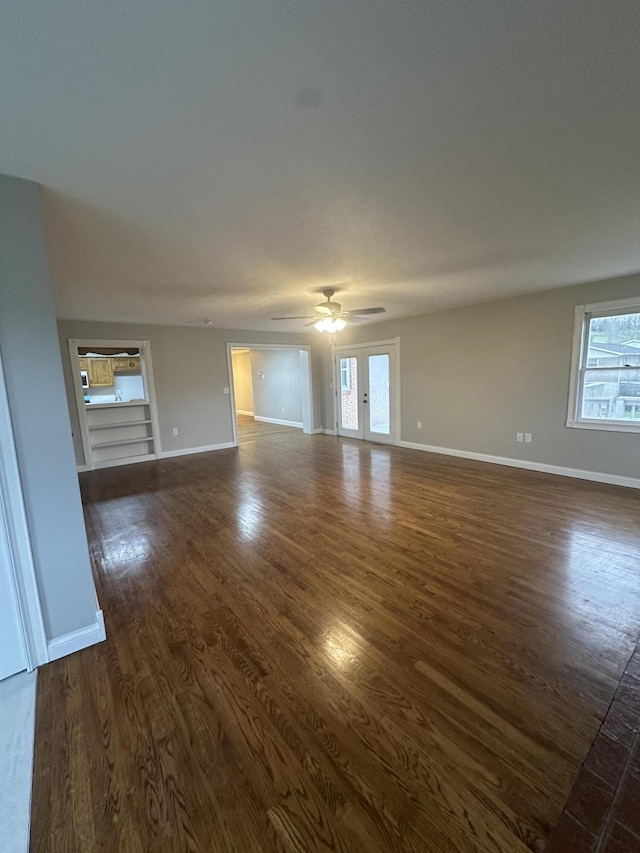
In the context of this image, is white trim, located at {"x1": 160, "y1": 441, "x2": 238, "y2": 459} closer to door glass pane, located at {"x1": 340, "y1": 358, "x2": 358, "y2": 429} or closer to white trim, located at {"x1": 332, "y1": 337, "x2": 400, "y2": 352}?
door glass pane, located at {"x1": 340, "y1": 358, "x2": 358, "y2": 429}

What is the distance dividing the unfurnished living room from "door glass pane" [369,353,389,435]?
3.14m

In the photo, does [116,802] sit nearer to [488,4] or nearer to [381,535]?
[381,535]

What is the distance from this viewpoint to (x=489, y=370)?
5230mm

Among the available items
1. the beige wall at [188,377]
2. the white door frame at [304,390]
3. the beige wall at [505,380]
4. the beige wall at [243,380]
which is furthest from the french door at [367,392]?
the beige wall at [243,380]

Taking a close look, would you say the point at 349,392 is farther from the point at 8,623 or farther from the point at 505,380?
the point at 8,623

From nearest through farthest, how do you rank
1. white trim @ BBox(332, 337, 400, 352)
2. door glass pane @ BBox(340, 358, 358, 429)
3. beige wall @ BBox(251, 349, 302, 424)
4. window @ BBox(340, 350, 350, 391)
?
1. white trim @ BBox(332, 337, 400, 352)
2. door glass pane @ BBox(340, 358, 358, 429)
3. window @ BBox(340, 350, 350, 391)
4. beige wall @ BBox(251, 349, 302, 424)

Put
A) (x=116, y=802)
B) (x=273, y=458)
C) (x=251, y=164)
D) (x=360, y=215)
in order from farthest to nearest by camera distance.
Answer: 1. (x=273, y=458)
2. (x=360, y=215)
3. (x=251, y=164)
4. (x=116, y=802)

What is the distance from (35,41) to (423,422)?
Result: 5.99 m

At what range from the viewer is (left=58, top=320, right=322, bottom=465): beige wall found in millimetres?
5992

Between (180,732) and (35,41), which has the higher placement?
(35,41)

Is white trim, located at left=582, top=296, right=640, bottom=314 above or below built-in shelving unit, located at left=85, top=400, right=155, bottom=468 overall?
above

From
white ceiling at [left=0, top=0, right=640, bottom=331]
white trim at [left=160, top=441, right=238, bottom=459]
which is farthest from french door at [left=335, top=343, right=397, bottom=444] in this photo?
white ceiling at [left=0, top=0, right=640, bottom=331]

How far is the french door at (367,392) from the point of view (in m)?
6.75

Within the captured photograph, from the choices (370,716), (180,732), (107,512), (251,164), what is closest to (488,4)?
(251,164)
